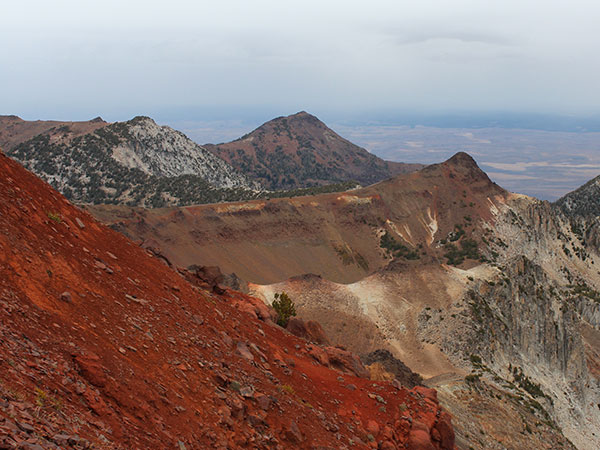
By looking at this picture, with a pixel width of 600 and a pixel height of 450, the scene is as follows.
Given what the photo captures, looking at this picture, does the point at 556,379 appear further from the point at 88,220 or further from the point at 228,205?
the point at 228,205

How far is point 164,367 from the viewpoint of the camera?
12.0 meters

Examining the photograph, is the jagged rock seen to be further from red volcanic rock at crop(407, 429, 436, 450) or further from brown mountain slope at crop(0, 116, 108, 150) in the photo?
brown mountain slope at crop(0, 116, 108, 150)

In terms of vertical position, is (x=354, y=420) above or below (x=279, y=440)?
below

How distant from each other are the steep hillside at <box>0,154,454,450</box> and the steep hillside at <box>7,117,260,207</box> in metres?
75.3

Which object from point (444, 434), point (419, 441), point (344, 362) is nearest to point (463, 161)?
point (344, 362)

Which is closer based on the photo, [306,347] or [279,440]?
[279,440]

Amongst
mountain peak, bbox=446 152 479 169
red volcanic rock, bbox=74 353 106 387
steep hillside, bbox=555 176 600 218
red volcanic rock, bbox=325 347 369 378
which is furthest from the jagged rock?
steep hillside, bbox=555 176 600 218

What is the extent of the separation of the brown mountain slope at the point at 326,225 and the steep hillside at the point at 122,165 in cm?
1577

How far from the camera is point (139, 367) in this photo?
37.0 ft

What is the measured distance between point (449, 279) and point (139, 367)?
38.8 metres

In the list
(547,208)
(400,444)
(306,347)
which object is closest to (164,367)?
(400,444)

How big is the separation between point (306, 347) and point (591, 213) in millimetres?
107108

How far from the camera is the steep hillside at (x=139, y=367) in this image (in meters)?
8.68

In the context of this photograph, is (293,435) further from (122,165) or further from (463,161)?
(122,165)
